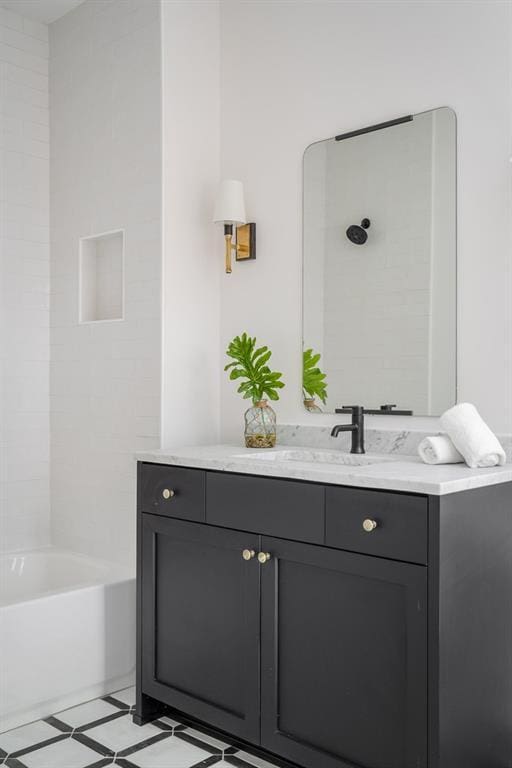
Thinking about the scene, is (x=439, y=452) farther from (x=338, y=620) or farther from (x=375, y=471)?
(x=338, y=620)

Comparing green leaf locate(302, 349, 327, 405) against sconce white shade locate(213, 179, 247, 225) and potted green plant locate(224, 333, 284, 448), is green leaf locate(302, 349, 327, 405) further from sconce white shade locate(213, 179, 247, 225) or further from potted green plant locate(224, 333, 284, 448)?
sconce white shade locate(213, 179, 247, 225)

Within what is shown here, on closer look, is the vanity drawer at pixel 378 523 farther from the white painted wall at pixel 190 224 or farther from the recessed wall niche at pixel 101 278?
the recessed wall niche at pixel 101 278

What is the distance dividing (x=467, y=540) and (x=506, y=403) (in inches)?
21.8

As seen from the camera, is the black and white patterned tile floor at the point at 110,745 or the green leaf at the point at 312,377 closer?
the black and white patterned tile floor at the point at 110,745

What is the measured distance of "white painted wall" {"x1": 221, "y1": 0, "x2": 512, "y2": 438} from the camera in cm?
226

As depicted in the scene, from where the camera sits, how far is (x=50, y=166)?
3.54m

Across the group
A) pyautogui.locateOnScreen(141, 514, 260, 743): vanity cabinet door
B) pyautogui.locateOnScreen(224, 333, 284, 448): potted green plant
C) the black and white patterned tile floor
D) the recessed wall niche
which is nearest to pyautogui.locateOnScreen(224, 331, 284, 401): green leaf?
pyautogui.locateOnScreen(224, 333, 284, 448): potted green plant

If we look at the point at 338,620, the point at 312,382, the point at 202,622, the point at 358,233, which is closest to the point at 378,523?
the point at 338,620

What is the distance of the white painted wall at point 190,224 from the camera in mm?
2955

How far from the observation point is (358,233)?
103 inches

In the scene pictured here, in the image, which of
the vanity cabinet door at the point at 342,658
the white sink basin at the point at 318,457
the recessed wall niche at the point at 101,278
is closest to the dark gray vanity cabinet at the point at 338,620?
the vanity cabinet door at the point at 342,658

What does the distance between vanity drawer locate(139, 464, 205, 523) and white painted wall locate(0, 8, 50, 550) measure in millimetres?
1111

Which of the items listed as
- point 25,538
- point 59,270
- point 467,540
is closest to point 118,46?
point 59,270

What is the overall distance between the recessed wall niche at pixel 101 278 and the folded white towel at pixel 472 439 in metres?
1.68
